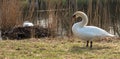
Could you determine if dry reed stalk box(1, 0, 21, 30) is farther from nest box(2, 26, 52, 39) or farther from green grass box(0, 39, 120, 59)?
green grass box(0, 39, 120, 59)

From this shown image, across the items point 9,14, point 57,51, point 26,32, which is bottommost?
point 57,51

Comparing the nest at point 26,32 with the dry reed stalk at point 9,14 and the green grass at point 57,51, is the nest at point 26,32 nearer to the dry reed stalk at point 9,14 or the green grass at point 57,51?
the dry reed stalk at point 9,14

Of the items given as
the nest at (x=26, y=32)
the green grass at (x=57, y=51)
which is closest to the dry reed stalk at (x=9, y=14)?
the nest at (x=26, y=32)

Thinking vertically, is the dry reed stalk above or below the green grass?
above

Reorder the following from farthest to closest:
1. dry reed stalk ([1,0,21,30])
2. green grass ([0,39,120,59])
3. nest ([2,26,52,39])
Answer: dry reed stalk ([1,0,21,30]), nest ([2,26,52,39]), green grass ([0,39,120,59])

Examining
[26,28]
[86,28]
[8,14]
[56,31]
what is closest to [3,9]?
[8,14]

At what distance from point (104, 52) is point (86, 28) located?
1230mm

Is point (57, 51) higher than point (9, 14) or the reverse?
the reverse

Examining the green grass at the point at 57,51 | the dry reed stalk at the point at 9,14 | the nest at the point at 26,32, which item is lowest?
the green grass at the point at 57,51

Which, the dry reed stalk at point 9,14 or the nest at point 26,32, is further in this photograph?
the dry reed stalk at point 9,14

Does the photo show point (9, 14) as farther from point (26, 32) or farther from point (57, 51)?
point (57, 51)

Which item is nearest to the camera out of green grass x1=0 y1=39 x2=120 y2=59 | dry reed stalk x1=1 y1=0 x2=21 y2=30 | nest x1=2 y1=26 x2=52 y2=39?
green grass x1=0 y1=39 x2=120 y2=59

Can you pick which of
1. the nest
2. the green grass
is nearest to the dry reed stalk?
the nest

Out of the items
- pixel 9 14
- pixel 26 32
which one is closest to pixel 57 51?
pixel 26 32
